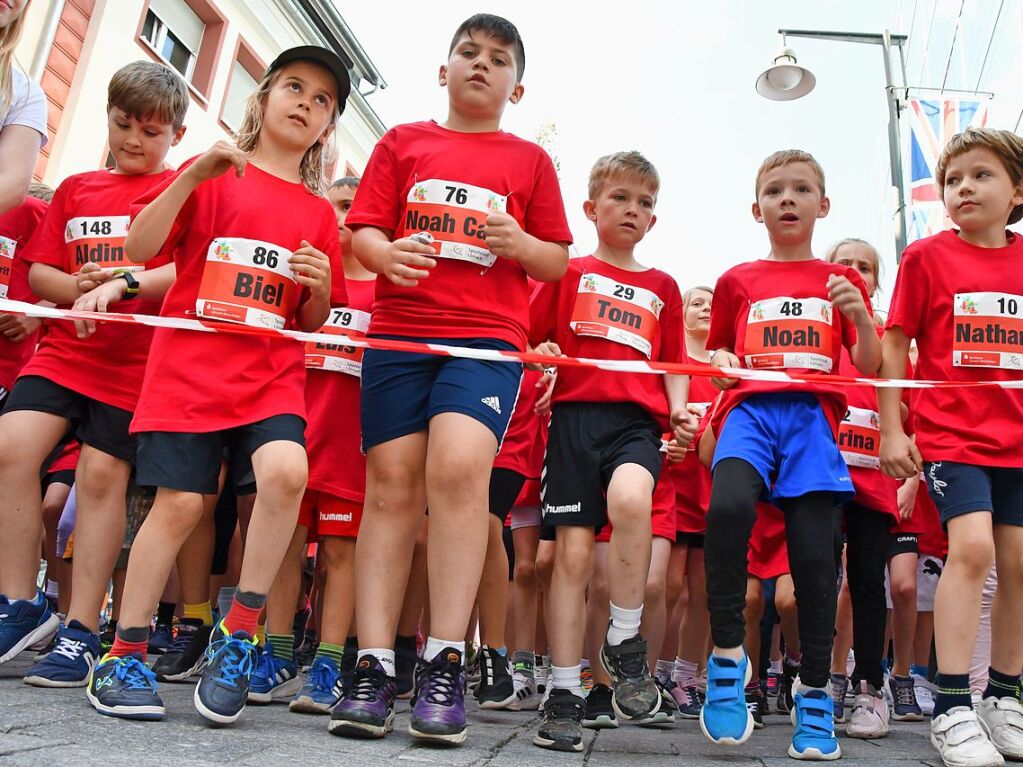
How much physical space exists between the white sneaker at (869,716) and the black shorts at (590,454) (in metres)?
1.35

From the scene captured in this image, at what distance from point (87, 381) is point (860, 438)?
3.45m

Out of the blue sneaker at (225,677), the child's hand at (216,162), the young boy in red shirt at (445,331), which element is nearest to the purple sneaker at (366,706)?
the young boy in red shirt at (445,331)

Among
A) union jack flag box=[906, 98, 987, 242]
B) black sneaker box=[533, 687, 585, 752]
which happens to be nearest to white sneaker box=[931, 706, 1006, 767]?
black sneaker box=[533, 687, 585, 752]

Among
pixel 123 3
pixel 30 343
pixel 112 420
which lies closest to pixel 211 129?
pixel 123 3

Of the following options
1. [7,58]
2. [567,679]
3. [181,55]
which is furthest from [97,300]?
[181,55]

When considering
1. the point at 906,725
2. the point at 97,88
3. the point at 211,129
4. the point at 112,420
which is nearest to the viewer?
the point at 112,420

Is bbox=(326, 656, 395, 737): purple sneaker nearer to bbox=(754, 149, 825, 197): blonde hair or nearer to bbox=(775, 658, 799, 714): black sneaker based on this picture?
bbox=(754, 149, 825, 197): blonde hair

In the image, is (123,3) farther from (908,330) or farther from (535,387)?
(908,330)

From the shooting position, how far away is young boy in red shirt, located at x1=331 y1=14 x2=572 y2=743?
109 inches

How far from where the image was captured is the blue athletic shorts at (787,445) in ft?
10.4

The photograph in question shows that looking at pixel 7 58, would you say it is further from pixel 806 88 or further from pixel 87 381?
pixel 806 88

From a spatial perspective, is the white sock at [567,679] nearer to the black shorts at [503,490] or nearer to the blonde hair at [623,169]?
the black shorts at [503,490]

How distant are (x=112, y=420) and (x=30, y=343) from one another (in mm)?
1152

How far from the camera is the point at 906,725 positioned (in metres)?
4.77
